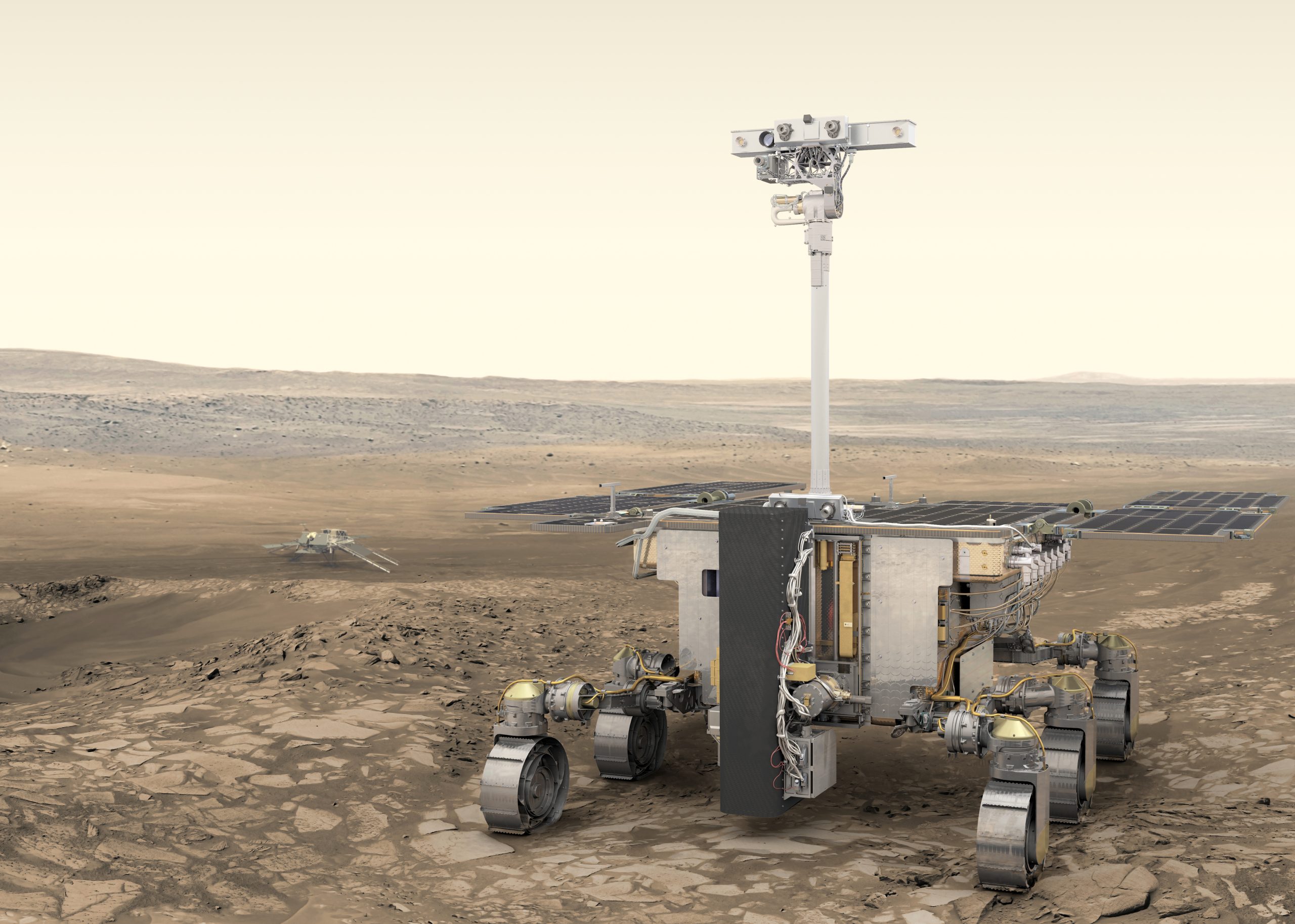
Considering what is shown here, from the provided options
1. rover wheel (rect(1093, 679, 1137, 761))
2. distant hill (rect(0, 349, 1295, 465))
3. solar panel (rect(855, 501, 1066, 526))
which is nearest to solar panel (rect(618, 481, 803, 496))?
solar panel (rect(855, 501, 1066, 526))

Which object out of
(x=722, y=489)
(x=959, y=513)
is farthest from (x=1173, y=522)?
(x=722, y=489)

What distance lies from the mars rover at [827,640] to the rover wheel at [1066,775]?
0.02 meters

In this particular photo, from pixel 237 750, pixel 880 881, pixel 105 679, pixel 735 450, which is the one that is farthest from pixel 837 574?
pixel 735 450

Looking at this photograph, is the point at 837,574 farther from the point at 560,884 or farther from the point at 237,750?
the point at 237,750

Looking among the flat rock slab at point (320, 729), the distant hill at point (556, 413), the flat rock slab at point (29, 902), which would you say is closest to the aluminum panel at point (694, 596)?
the flat rock slab at point (320, 729)

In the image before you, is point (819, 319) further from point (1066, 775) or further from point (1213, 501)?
point (1213, 501)

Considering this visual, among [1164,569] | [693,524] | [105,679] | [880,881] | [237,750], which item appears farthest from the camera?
[1164,569]

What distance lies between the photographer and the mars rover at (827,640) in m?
9.43

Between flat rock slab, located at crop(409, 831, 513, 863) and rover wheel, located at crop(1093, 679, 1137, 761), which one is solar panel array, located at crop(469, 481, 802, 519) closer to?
flat rock slab, located at crop(409, 831, 513, 863)

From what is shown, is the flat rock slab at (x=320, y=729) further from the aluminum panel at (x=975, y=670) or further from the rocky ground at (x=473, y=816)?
the aluminum panel at (x=975, y=670)

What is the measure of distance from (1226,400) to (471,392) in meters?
66.0

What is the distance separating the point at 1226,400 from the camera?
106 metres

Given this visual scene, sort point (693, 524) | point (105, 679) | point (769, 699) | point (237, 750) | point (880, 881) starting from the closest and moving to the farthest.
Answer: point (880, 881) < point (769, 699) < point (693, 524) < point (237, 750) < point (105, 679)

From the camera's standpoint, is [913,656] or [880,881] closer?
[880,881]
